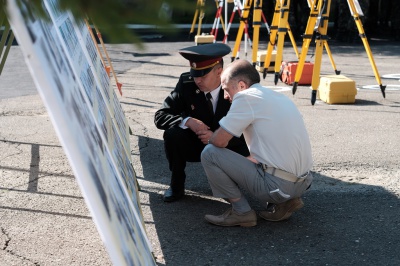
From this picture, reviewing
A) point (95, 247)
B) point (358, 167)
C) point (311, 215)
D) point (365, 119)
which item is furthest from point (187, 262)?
point (365, 119)

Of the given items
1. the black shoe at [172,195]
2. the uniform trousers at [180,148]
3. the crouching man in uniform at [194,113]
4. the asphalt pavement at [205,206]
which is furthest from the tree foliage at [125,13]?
the black shoe at [172,195]

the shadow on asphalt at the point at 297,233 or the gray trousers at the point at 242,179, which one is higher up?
the gray trousers at the point at 242,179

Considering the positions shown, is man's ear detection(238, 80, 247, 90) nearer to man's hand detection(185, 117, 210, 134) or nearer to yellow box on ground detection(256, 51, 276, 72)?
man's hand detection(185, 117, 210, 134)

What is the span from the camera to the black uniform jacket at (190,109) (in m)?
5.53

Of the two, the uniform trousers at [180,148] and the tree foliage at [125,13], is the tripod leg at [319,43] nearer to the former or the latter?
the uniform trousers at [180,148]

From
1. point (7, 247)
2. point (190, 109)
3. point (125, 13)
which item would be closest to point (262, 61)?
point (190, 109)

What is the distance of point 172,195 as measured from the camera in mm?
5648

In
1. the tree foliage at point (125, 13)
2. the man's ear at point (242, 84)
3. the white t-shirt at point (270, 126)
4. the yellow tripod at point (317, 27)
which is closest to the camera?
the tree foliage at point (125, 13)

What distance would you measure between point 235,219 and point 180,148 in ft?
2.60

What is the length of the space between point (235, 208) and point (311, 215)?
0.64m

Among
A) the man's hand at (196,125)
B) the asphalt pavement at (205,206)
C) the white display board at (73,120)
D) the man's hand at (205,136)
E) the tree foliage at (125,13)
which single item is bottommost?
the asphalt pavement at (205,206)

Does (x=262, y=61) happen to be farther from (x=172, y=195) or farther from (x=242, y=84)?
(x=242, y=84)

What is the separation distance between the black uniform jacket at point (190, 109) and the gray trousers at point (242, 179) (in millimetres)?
606

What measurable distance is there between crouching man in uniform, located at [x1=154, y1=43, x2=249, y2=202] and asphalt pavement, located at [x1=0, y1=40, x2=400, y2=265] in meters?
0.36
